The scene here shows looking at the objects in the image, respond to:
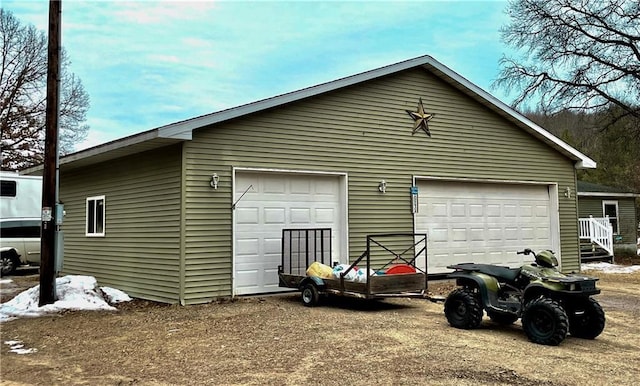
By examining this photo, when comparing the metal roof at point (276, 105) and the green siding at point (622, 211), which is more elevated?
the metal roof at point (276, 105)

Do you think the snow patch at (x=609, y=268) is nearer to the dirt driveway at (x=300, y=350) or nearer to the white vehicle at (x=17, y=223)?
the dirt driveway at (x=300, y=350)

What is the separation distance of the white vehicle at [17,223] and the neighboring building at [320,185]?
3333 millimetres

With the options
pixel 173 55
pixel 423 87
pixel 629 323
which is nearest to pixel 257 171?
pixel 423 87

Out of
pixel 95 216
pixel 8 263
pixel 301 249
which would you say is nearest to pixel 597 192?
pixel 301 249

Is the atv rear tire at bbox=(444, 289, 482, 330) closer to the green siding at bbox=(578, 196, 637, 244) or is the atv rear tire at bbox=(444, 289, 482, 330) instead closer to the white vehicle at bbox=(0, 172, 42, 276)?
the white vehicle at bbox=(0, 172, 42, 276)

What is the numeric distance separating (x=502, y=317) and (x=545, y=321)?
0.96 m

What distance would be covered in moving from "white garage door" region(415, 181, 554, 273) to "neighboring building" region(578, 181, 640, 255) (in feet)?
35.4

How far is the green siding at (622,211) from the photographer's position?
2428cm

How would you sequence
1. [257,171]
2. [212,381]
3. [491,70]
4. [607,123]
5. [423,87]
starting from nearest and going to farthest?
[212,381] < [257,171] < [423,87] < [607,123] < [491,70]

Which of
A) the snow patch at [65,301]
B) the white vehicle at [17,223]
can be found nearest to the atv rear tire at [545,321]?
the snow patch at [65,301]

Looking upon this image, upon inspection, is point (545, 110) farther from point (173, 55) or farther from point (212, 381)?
point (212, 381)

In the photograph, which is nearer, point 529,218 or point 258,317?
point 258,317

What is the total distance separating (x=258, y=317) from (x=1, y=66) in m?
26.0

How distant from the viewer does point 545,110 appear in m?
24.0
